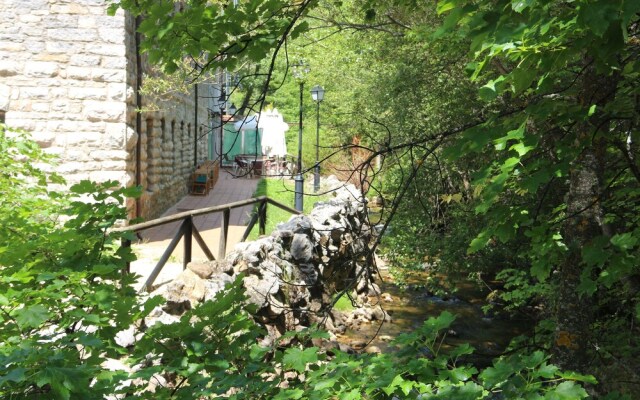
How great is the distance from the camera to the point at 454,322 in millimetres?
9859

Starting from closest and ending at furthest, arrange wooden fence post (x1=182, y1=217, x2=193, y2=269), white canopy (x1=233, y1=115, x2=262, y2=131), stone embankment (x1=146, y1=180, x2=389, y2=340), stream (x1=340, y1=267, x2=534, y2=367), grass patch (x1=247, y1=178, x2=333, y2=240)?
white canopy (x1=233, y1=115, x2=262, y2=131) → stone embankment (x1=146, y1=180, x2=389, y2=340) → wooden fence post (x1=182, y1=217, x2=193, y2=269) → stream (x1=340, y1=267, x2=534, y2=367) → grass patch (x1=247, y1=178, x2=333, y2=240)

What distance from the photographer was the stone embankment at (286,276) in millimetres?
5938

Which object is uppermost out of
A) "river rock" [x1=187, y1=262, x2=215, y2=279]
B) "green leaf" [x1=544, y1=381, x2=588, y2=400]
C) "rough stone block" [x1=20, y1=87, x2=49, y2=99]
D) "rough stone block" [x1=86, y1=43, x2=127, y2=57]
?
"rough stone block" [x1=86, y1=43, x2=127, y2=57]

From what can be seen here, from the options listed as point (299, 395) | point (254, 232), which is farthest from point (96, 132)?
point (299, 395)

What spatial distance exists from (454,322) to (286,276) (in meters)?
3.43

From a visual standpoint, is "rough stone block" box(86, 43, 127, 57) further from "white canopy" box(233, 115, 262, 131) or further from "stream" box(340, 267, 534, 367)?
"stream" box(340, 267, 534, 367)

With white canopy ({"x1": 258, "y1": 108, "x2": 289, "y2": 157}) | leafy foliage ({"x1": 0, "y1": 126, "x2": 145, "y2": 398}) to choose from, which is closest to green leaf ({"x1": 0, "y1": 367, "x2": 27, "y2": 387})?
leafy foliage ({"x1": 0, "y1": 126, "x2": 145, "y2": 398})

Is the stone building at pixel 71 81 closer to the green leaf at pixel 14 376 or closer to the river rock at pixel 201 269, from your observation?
the river rock at pixel 201 269

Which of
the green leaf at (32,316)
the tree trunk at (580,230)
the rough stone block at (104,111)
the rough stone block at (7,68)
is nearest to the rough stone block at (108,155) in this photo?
the rough stone block at (104,111)

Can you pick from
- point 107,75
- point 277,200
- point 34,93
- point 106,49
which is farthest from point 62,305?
point 277,200

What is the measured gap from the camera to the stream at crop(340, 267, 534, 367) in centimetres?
884

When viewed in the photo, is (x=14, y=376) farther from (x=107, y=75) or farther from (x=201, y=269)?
(x=107, y=75)

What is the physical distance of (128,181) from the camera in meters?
9.41

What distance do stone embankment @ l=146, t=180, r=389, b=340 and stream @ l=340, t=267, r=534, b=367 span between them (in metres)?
0.42
